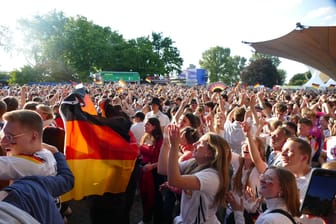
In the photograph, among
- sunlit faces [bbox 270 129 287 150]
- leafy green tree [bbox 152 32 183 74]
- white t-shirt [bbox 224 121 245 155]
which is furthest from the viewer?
leafy green tree [bbox 152 32 183 74]

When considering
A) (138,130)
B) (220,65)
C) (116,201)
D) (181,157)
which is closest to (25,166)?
(181,157)

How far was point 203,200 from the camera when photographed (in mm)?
3156

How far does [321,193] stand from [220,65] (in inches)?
4304

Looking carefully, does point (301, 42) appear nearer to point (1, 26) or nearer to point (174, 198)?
point (174, 198)

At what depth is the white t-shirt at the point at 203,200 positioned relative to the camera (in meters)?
3.05

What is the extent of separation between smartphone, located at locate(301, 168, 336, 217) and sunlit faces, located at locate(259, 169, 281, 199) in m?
0.43

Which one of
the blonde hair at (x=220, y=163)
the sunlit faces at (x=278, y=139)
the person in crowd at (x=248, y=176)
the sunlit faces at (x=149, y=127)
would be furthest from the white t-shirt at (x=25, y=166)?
the sunlit faces at (x=278, y=139)

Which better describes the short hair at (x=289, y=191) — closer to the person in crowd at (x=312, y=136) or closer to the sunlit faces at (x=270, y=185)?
the sunlit faces at (x=270, y=185)

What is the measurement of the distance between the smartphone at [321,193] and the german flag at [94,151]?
2.51 meters

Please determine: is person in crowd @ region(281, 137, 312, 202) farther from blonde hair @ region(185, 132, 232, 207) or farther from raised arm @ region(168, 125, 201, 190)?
raised arm @ region(168, 125, 201, 190)

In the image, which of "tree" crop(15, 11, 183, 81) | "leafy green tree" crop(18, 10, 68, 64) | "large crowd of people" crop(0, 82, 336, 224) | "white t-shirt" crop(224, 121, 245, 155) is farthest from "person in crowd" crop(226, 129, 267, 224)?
"leafy green tree" crop(18, 10, 68, 64)

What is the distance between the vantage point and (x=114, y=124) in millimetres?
4383

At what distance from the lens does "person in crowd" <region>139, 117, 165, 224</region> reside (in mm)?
5277

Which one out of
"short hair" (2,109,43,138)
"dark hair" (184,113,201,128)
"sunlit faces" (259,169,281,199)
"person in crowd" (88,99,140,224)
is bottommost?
"person in crowd" (88,99,140,224)
